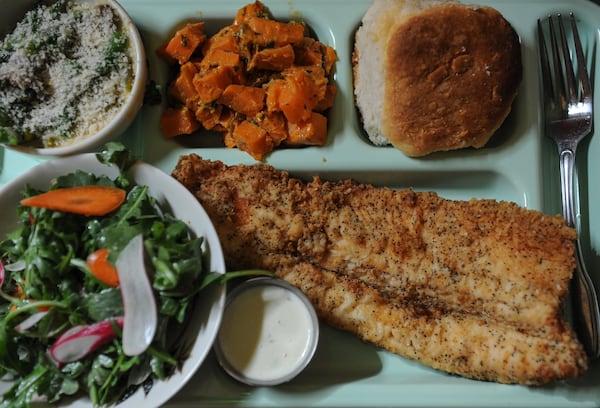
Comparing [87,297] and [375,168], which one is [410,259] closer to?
[375,168]

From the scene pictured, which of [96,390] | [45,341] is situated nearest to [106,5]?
[45,341]

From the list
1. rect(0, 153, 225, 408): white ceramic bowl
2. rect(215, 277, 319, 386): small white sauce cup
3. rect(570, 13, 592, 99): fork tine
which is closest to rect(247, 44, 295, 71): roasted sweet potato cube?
rect(0, 153, 225, 408): white ceramic bowl

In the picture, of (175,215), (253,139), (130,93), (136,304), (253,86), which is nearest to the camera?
(136,304)

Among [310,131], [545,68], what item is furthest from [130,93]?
[545,68]

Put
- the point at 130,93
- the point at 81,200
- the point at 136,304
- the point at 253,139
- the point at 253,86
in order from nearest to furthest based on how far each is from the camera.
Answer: the point at 136,304 → the point at 81,200 → the point at 130,93 → the point at 253,139 → the point at 253,86

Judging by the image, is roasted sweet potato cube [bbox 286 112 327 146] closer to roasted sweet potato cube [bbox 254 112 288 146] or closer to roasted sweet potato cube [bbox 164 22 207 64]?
roasted sweet potato cube [bbox 254 112 288 146]

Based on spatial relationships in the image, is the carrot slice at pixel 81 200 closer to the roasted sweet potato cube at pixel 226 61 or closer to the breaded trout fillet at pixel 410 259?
the breaded trout fillet at pixel 410 259

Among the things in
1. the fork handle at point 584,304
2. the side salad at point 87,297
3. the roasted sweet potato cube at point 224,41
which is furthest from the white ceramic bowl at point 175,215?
the fork handle at point 584,304
